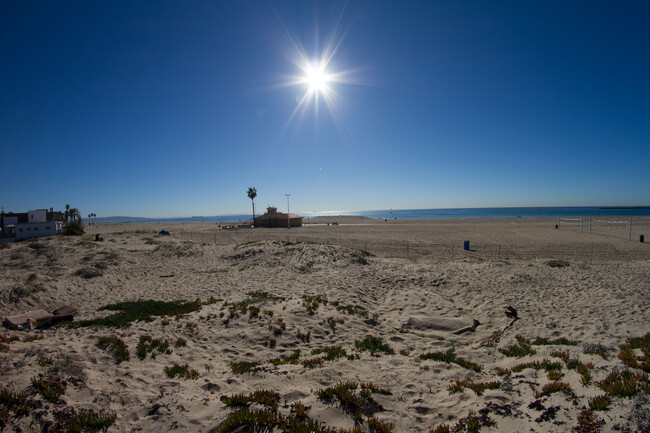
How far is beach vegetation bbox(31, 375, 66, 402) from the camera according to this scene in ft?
15.2

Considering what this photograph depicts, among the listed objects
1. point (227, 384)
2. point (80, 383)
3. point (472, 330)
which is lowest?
point (472, 330)

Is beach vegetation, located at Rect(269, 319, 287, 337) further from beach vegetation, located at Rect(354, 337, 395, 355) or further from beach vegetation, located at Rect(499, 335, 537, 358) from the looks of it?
beach vegetation, located at Rect(499, 335, 537, 358)

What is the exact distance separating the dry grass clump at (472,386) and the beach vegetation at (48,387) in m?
7.16

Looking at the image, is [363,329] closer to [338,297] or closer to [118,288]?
[338,297]

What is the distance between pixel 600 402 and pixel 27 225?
62.0 meters

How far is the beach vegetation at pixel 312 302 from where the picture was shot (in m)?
11.1

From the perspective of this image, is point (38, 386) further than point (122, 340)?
No

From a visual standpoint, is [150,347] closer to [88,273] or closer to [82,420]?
[82,420]

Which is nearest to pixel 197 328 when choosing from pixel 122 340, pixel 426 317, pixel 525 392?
pixel 122 340

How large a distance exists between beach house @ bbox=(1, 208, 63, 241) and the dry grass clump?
58.3m

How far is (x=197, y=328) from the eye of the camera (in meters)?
9.45

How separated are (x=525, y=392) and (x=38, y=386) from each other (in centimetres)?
859

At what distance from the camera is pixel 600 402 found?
402 centimetres

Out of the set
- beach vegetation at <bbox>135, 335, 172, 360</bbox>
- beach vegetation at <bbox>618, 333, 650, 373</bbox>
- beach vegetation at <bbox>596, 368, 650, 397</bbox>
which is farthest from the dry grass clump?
beach vegetation at <bbox>135, 335, 172, 360</bbox>
